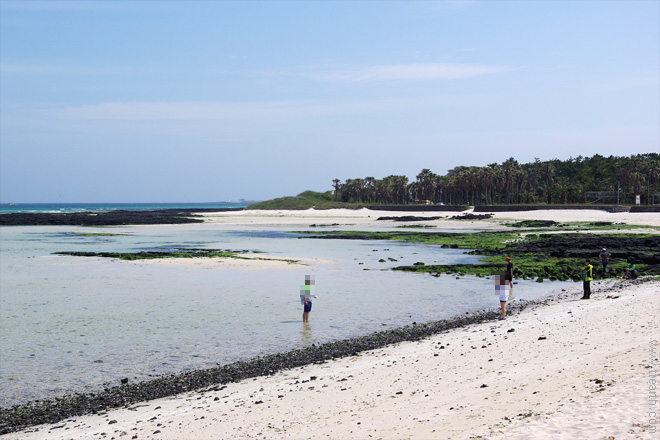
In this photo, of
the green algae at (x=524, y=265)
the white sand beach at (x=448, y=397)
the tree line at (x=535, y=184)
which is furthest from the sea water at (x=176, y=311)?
the tree line at (x=535, y=184)

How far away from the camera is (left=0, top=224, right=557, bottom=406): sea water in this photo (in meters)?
14.2

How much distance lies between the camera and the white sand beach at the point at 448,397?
25.7 ft

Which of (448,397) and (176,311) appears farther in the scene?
(176,311)

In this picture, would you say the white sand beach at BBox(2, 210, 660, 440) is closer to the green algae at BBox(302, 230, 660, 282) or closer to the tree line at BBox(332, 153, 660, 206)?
the green algae at BBox(302, 230, 660, 282)

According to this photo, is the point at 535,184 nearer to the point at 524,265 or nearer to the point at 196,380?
the point at 524,265

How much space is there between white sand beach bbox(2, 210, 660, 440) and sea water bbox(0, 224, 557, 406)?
10.00 ft

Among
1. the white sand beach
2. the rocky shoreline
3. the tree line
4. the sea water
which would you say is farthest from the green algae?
the tree line

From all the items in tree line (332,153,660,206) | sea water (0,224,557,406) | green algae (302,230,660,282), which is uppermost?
tree line (332,153,660,206)

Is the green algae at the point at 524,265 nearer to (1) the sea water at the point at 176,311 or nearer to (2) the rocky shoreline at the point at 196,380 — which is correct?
(1) the sea water at the point at 176,311

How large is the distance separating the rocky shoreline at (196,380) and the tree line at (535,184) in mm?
105647

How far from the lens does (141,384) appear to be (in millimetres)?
12367

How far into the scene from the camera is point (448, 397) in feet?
31.7

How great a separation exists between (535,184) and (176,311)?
440 feet

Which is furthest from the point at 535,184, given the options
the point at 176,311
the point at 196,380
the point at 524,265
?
the point at 196,380
